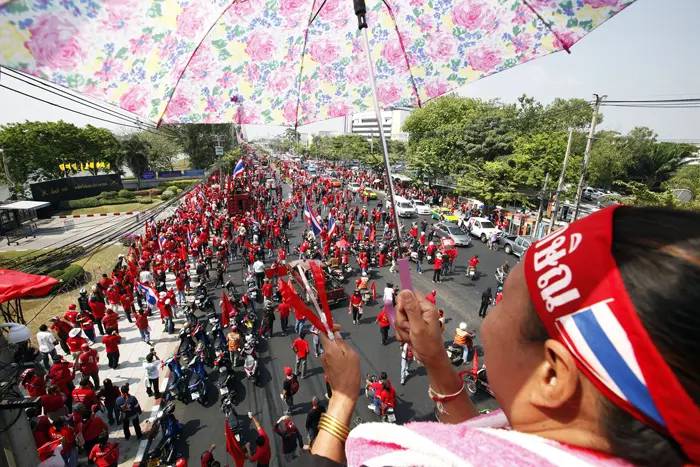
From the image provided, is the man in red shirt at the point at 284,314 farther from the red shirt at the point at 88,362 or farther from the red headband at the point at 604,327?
the red headband at the point at 604,327

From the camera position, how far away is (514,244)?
19281mm

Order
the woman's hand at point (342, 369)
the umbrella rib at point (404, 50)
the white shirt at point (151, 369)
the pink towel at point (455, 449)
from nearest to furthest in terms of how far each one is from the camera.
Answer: the pink towel at point (455, 449), the woman's hand at point (342, 369), the umbrella rib at point (404, 50), the white shirt at point (151, 369)

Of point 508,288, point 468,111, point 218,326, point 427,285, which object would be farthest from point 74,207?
point 508,288

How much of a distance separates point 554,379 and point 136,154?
5775 centimetres

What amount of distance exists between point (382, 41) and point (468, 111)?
38.5 m

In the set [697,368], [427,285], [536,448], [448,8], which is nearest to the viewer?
[697,368]

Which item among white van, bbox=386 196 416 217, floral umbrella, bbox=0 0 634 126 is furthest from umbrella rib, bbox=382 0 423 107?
white van, bbox=386 196 416 217

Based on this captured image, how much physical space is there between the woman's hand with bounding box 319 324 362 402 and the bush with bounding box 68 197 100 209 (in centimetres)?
4479

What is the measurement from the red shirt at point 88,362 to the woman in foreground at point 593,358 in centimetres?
986

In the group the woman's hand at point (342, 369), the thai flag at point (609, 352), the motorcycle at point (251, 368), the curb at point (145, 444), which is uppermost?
the thai flag at point (609, 352)

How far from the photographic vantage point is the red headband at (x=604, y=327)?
60 centimetres

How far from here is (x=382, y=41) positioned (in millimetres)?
3152

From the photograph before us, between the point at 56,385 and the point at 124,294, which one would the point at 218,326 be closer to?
the point at 56,385

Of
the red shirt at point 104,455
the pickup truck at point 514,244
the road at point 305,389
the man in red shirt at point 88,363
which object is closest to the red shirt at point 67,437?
the red shirt at point 104,455
